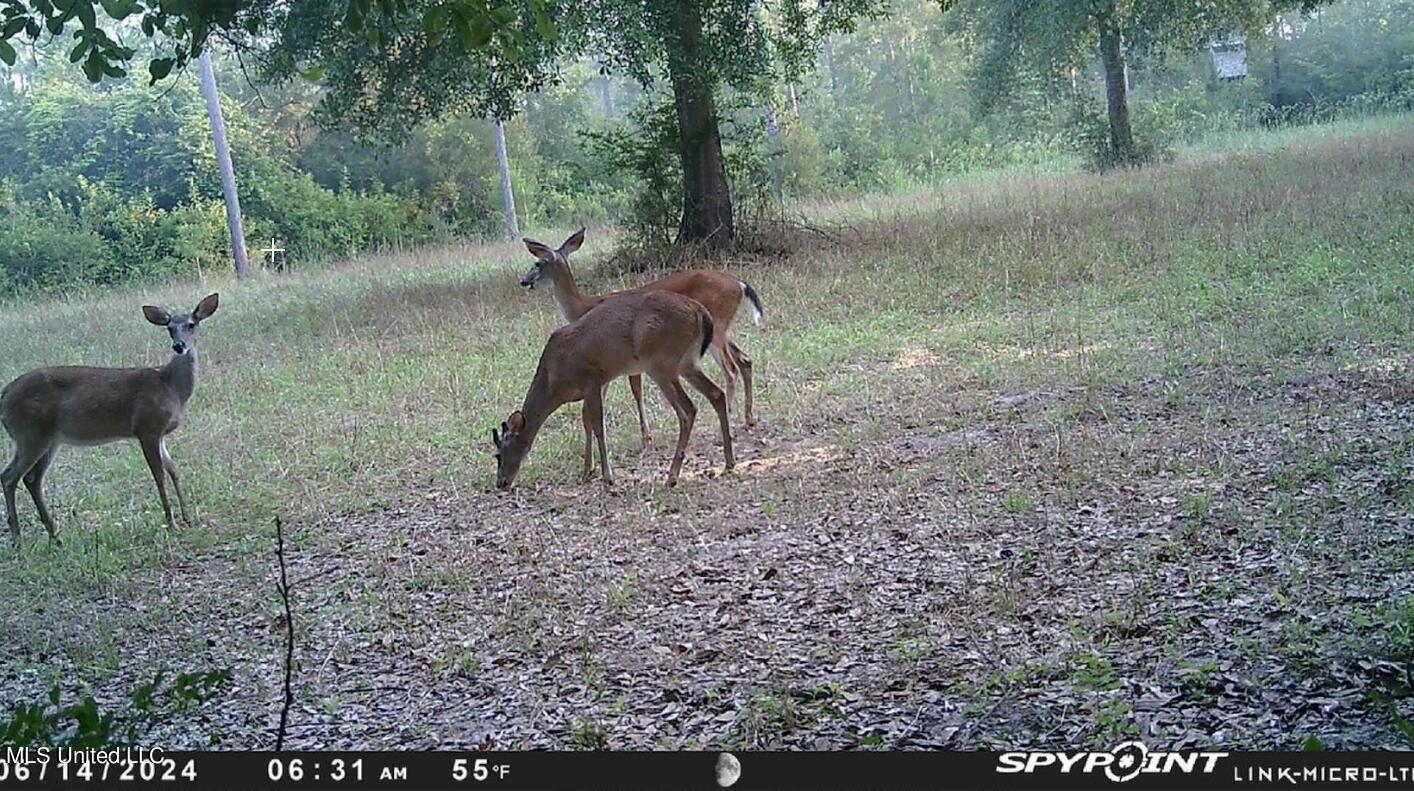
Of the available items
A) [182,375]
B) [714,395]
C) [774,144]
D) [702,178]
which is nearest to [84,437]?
[182,375]

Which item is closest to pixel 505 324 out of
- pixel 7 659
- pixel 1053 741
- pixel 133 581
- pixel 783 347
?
pixel 783 347

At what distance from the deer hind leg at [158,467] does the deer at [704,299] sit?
2535 millimetres

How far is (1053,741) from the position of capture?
3.51 meters

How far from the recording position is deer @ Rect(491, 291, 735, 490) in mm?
7113

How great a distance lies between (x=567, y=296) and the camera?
8930 mm

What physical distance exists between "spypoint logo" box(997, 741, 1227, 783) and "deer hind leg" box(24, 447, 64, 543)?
5.57 m

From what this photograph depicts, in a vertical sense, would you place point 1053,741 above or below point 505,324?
below

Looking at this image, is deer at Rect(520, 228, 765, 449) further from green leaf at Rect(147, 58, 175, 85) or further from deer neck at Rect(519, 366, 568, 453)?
green leaf at Rect(147, 58, 175, 85)

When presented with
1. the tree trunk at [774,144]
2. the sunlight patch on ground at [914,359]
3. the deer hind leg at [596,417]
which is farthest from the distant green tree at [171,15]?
the tree trunk at [774,144]

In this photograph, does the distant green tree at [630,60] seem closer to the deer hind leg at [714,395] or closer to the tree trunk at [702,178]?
the tree trunk at [702,178]

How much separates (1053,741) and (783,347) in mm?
6694

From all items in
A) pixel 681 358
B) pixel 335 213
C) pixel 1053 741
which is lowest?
pixel 1053 741

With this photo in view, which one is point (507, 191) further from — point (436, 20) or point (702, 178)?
point (436, 20)

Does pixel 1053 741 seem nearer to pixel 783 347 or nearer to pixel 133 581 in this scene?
pixel 133 581
